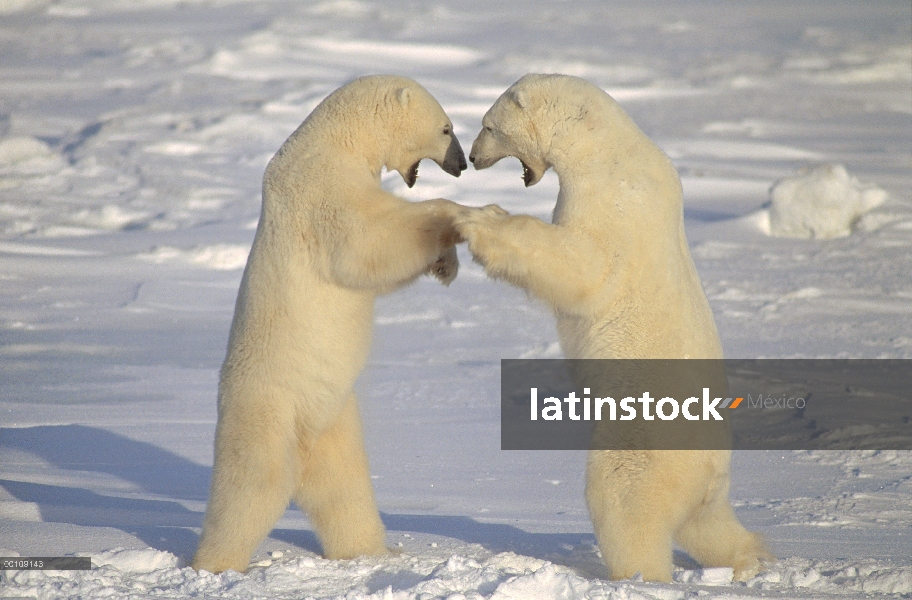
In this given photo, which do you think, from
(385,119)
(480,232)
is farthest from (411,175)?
(480,232)

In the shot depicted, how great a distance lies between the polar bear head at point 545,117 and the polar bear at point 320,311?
0.36m

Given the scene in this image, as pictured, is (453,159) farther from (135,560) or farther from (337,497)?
(135,560)

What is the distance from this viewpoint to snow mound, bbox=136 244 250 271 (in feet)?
35.1

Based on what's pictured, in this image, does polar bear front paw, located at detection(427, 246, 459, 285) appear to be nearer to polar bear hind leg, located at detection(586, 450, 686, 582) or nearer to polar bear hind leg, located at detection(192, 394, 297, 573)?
polar bear hind leg, located at detection(192, 394, 297, 573)

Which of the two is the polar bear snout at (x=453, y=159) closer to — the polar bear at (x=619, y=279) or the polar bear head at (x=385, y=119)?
the polar bear head at (x=385, y=119)

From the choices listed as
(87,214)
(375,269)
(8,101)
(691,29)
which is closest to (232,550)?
(375,269)

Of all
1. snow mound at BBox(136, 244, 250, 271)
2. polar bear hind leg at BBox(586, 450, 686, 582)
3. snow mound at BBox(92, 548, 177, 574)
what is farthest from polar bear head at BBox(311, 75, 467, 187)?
snow mound at BBox(136, 244, 250, 271)

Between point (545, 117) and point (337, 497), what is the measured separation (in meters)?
1.91

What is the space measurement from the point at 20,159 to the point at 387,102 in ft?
35.7

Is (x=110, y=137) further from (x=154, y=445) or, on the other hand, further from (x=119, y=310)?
(x=154, y=445)

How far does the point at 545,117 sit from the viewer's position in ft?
15.0

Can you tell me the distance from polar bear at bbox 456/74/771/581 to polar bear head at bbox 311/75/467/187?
0.41 metres

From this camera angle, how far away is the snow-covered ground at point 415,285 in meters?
4.58

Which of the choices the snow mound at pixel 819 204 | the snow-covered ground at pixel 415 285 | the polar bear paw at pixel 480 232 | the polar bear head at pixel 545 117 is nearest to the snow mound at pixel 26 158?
the snow-covered ground at pixel 415 285
